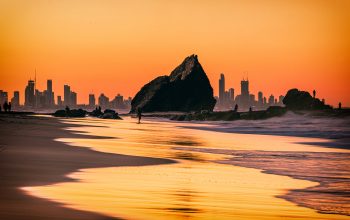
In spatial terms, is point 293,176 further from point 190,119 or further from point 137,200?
point 190,119

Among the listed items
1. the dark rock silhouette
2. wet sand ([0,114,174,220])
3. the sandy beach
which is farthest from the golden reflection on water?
the dark rock silhouette

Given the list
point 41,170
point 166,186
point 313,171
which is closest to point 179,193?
point 166,186

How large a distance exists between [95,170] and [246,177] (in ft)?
14.1

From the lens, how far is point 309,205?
1468 cm

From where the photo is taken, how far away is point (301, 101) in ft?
419

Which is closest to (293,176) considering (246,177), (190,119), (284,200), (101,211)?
(246,177)

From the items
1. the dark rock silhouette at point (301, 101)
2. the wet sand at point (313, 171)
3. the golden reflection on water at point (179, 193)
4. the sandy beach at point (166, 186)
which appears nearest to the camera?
the sandy beach at point (166, 186)

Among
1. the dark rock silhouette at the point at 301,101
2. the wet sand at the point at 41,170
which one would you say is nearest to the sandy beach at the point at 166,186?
the wet sand at the point at 41,170

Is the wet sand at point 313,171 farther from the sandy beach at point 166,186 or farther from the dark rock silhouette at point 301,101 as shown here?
the dark rock silhouette at point 301,101

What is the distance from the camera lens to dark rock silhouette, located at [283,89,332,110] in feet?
405

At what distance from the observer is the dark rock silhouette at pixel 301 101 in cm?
12356

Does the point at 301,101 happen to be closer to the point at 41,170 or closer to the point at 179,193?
the point at 41,170

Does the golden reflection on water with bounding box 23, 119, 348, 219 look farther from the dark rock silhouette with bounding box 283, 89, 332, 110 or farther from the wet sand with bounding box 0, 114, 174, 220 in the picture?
the dark rock silhouette with bounding box 283, 89, 332, 110

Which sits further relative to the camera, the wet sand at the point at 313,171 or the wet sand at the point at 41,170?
the wet sand at the point at 313,171
